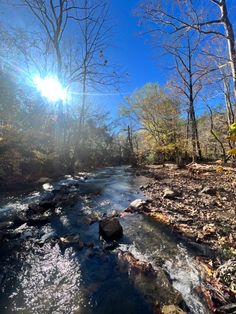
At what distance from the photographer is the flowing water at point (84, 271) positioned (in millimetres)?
3261

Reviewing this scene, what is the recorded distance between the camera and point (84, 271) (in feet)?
13.4

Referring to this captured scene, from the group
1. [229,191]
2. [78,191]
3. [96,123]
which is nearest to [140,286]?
[229,191]

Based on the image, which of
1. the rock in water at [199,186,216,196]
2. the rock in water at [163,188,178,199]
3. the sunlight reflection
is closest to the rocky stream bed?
the rock in water at [163,188,178,199]

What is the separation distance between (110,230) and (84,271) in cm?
139

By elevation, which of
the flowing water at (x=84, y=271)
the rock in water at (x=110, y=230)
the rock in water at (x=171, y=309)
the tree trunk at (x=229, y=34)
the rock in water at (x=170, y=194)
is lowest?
the rock in water at (x=171, y=309)

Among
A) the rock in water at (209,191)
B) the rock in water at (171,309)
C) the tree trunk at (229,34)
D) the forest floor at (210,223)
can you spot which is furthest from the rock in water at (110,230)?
the tree trunk at (229,34)

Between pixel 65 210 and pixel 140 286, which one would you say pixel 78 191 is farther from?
pixel 140 286

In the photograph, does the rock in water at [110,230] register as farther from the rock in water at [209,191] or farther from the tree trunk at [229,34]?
the tree trunk at [229,34]

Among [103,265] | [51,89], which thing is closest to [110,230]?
[103,265]

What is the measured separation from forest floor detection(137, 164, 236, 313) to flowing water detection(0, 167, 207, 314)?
0.94 ft

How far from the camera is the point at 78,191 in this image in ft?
35.3

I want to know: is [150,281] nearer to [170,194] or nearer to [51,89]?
[170,194]

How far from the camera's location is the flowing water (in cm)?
326

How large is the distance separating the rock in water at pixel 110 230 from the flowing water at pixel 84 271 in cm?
16
